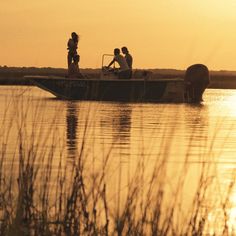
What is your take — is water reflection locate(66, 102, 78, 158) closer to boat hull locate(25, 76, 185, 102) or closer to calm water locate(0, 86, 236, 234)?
calm water locate(0, 86, 236, 234)

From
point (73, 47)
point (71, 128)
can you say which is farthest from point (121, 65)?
point (71, 128)

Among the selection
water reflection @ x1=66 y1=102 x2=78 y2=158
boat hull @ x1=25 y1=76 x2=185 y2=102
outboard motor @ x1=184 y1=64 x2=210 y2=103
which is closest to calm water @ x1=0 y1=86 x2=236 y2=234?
water reflection @ x1=66 y1=102 x2=78 y2=158

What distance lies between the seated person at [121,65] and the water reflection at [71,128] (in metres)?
2.38

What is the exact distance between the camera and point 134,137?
68.1ft

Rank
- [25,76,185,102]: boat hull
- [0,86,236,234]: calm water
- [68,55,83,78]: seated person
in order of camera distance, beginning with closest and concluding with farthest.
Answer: [0,86,236,234]: calm water, [68,55,83,78]: seated person, [25,76,185,102]: boat hull

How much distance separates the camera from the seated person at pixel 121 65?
118 feet

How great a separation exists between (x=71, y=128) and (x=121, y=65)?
1405cm

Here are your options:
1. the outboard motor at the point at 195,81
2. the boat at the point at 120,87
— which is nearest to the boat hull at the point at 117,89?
the boat at the point at 120,87

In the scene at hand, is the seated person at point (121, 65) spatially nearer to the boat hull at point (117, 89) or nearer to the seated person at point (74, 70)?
the boat hull at point (117, 89)

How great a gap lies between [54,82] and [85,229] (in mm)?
33682

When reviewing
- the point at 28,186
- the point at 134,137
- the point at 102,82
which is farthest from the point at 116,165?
the point at 102,82

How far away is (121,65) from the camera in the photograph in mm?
36875

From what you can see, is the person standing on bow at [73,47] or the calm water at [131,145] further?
the person standing on bow at [73,47]

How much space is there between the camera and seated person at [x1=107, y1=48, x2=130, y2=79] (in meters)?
35.9
